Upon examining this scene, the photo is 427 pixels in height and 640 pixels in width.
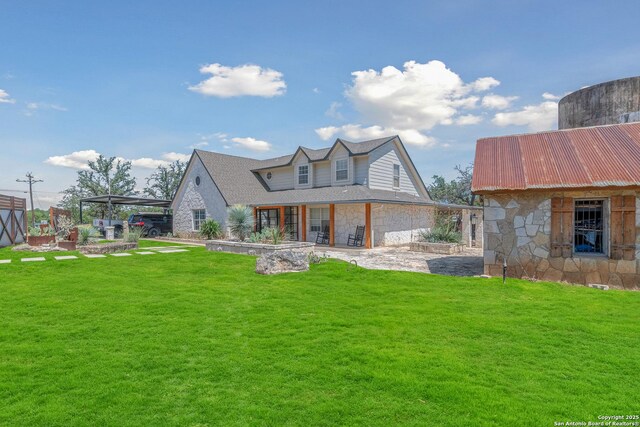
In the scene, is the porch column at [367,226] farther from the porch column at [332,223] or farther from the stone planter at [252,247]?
the stone planter at [252,247]

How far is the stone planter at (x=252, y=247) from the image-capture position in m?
13.3

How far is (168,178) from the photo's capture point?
144 ft

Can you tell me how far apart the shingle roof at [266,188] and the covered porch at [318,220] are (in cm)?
61

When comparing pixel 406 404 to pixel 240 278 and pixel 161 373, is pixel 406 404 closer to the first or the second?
pixel 161 373

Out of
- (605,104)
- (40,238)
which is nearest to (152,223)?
(40,238)

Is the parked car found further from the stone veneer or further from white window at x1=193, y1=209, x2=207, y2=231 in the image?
the stone veneer

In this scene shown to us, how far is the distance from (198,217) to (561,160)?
71.1 feet

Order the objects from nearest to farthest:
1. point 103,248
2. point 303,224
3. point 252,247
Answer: point 252,247
point 103,248
point 303,224

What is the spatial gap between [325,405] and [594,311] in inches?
229

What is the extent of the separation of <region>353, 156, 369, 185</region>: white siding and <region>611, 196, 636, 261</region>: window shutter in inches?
500

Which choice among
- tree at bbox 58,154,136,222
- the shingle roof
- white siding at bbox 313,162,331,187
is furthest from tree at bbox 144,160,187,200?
white siding at bbox 313,162,331,187

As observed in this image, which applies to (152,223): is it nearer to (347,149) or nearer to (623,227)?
(347,149)

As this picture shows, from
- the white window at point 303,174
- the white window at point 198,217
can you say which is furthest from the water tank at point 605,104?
the white window at point 198,217

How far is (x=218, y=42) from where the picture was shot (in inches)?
535
